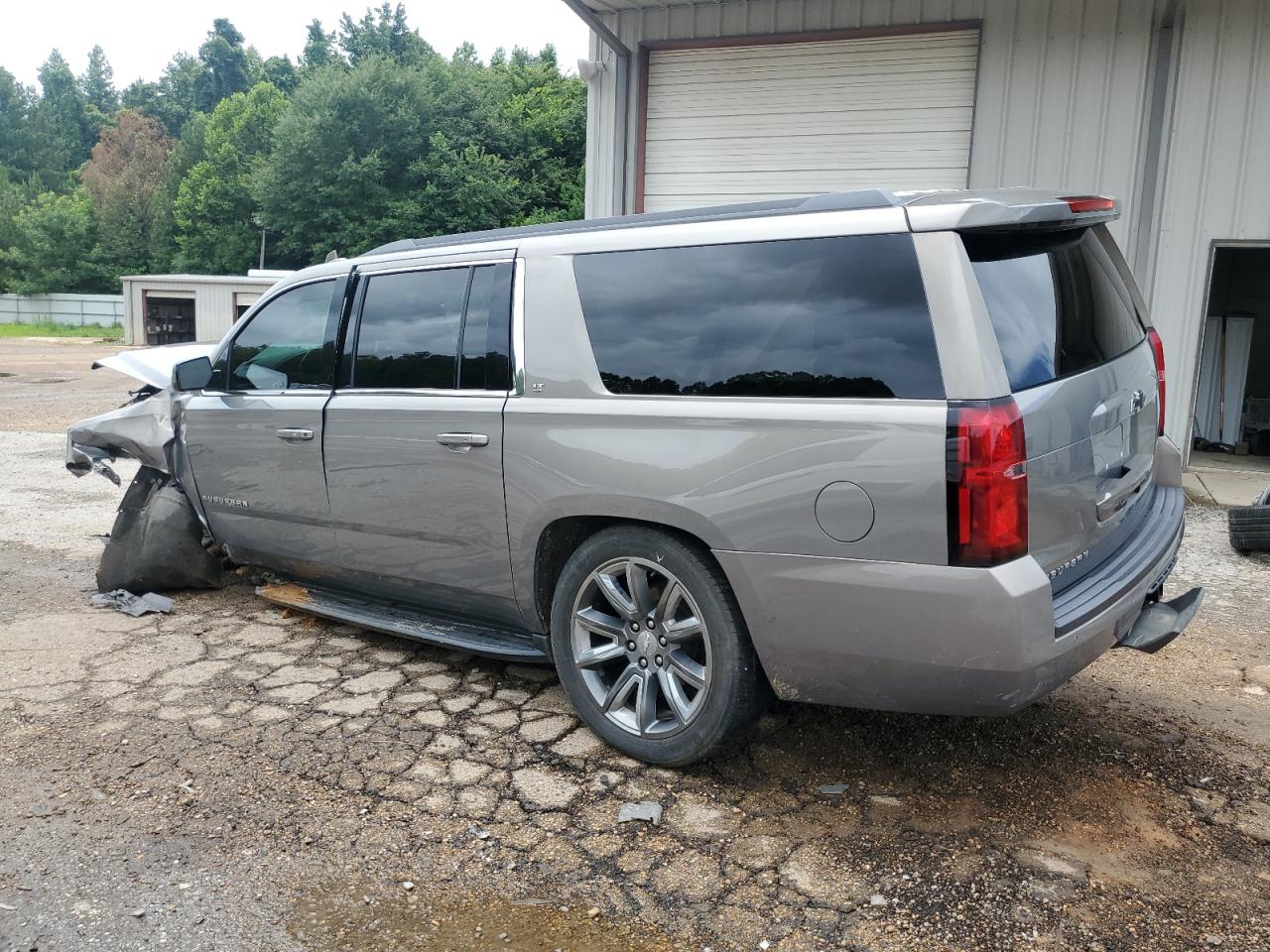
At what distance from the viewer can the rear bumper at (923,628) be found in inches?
107

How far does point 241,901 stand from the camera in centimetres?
270

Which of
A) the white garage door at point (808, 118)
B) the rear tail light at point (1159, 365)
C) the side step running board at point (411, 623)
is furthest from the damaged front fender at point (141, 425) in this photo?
the white garage door at point (808, 118)

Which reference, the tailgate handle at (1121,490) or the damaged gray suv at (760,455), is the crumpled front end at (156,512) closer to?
the damaged gray suv at (760,455)

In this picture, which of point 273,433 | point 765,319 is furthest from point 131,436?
point 765,319

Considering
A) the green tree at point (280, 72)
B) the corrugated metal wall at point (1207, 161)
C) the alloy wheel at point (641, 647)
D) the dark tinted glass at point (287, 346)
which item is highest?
the green tree at point (280, 72)

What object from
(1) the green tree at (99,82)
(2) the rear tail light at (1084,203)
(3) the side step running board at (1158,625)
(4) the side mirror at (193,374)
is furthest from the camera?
(1) the green tree at (99,82)

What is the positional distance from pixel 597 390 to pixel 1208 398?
1111 cm

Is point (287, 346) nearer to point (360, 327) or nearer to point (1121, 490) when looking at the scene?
point (360, 327)

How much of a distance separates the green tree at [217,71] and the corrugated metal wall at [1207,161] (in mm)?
116399

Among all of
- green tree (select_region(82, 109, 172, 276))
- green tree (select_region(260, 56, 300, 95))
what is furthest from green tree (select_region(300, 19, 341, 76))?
green tree (select_region(82, 109, 172, 276))

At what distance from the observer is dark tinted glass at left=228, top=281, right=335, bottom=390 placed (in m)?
4.61

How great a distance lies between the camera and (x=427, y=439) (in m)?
3.99

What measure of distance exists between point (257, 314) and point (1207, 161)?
7.97m

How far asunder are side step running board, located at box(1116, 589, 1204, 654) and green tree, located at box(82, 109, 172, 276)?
245 feet
